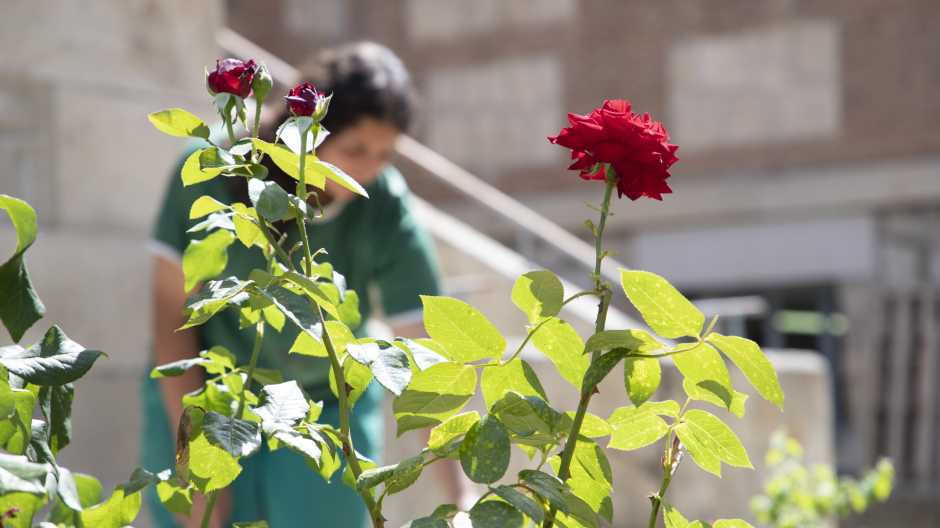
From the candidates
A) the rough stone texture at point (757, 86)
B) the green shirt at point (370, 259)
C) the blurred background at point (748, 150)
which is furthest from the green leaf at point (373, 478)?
the rough stone texture at point (757, 86)

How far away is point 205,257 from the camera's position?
25.9 inches

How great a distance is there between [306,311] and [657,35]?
9780mm

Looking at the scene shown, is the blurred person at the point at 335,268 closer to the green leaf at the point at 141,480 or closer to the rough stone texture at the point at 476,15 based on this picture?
the green leaf at the point at 141,480

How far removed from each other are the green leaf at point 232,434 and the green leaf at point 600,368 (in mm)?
202

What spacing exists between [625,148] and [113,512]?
1.47 feet

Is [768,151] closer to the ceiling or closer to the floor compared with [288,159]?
closer to the ceiling

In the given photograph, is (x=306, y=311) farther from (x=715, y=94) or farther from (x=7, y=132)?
(x=715, y=94)

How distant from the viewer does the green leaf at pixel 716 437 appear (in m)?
0.55

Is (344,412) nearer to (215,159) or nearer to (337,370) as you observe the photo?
(337,370)

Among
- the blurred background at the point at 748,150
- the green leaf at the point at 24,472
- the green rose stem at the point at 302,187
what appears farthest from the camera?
the blurred background at the point at 748,150

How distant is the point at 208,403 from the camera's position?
2.07ft

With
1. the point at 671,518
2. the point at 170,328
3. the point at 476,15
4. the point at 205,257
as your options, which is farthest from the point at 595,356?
the point at 476,15

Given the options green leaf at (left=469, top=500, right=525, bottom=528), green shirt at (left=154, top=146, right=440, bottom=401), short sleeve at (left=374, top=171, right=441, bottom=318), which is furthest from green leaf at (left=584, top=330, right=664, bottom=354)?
short sleeve at (left=374, top=171, right=441, bottom=318)

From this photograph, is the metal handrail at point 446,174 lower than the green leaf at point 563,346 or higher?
higher
